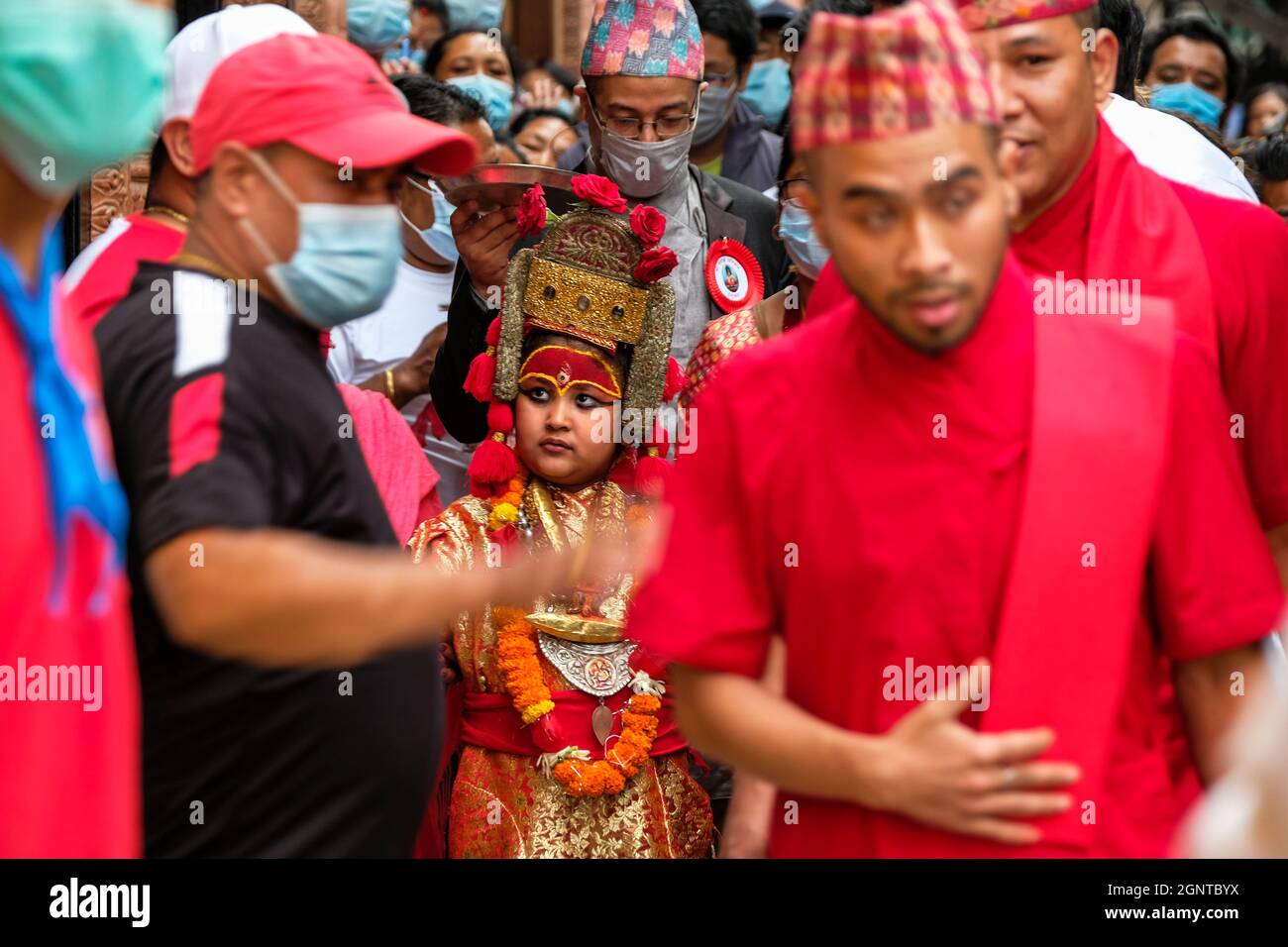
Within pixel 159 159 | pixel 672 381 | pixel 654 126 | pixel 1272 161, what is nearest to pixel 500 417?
pixel 672 381

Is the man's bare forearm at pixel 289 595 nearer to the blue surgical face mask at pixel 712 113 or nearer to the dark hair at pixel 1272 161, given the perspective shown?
the blue surgical face mask at pixel 712 113

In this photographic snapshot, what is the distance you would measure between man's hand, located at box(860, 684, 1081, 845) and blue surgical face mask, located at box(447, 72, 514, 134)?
5.56m

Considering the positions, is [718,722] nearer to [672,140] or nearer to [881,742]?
[881,742]

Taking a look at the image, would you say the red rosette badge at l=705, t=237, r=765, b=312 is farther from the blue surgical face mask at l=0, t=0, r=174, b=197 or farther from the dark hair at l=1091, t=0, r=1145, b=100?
the blue surgical face mask at l=0, t=0, r=174, b=197

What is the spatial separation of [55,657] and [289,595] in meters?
0.35

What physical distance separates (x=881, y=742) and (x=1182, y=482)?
51 cm

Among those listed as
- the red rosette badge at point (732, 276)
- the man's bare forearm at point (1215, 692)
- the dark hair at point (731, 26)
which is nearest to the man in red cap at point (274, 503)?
the man's bare forearm at point (1215, 692)

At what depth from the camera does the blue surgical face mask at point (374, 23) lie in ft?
24.6

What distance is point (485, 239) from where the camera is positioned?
4.80 m

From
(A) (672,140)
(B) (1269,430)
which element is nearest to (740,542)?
(B) (1269,430)

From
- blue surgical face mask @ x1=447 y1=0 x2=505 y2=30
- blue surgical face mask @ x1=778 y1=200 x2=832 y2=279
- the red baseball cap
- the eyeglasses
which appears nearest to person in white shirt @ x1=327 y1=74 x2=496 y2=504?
the eyeglasses

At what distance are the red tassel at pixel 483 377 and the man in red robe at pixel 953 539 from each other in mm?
2014

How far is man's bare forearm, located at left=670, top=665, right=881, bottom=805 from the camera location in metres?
2.31

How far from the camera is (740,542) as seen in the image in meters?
2.46
